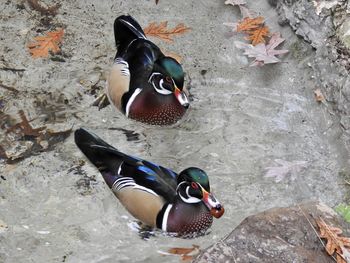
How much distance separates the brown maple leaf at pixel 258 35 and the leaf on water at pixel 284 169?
1.14 metres

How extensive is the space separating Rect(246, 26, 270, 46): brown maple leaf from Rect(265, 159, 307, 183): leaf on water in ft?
3.73

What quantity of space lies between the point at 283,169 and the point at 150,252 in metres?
1.09

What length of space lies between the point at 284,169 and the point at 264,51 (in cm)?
114

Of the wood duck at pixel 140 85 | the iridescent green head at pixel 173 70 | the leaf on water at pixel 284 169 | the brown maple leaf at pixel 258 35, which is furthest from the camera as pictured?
the brown maple leaf at pixel 258 35

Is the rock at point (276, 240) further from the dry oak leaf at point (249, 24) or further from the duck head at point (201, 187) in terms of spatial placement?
the dry oak leaf at point (249, 24)

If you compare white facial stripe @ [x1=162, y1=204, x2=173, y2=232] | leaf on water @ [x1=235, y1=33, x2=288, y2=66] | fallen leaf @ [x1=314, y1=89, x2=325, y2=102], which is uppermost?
leaf on water @ [x1=235, y1=33, x2=288, y2=66]

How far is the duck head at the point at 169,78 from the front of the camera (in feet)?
17.3

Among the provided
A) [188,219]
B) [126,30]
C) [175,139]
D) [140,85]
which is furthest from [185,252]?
[126,30]

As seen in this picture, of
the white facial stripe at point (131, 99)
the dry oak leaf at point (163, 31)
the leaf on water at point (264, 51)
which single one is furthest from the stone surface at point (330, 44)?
the white facial stripe at point (131, 99)

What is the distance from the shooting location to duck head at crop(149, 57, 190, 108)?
527 cm

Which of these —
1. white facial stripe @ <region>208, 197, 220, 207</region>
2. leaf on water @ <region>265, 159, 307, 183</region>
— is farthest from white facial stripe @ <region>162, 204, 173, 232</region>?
leaf on water @ <region>265, 159, 307, 183</region>

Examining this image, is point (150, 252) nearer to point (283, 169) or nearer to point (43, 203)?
point (43, 203)

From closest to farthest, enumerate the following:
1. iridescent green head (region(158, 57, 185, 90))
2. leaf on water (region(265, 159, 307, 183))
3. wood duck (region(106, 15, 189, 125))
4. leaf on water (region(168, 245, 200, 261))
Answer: leaf on water (region(168, 245, 200, 261)) → leaf on water (region(265, 159, 307, 183)) → iridescent green head (region(158, 57, 185, 90)) → wood duck (region(106, 15, 189, 125))

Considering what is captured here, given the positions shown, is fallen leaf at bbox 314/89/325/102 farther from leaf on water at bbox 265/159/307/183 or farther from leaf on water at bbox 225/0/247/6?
leaf on water at bbox 225/0/247/6
